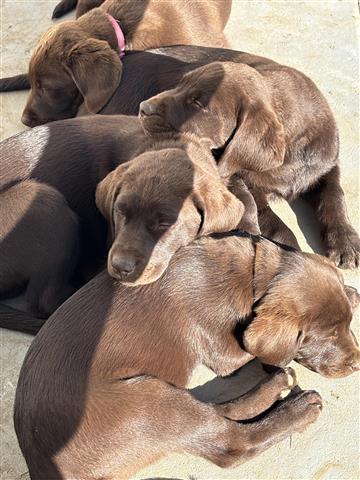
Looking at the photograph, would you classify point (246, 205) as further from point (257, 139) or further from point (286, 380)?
point (286, 380)

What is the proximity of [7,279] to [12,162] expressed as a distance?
2.02 ft

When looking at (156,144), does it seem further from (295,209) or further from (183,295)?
(295,209)

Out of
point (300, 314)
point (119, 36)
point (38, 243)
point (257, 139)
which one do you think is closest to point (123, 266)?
point (38, 243)

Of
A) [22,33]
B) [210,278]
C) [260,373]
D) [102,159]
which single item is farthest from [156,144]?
[22,33]

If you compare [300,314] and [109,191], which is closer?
[300,314]

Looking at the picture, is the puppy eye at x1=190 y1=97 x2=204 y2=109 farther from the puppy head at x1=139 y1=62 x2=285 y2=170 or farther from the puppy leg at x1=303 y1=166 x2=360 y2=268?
the puppy leg at x1=303 y1=166 x2=360 y2=268

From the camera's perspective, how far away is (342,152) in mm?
3971

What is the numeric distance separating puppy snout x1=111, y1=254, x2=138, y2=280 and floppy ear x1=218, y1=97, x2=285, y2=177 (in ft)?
2.82

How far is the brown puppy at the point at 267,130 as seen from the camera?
122 inches

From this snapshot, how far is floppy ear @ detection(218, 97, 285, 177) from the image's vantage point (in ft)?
10.1

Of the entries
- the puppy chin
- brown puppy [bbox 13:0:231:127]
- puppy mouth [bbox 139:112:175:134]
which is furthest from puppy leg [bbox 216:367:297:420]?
brown puppy [bbox 13:0:231:127]

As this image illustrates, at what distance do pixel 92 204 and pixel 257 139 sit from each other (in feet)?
3.08

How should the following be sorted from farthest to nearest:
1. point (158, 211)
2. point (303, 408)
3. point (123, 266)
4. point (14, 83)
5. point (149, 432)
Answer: point (14, 83) < point (303, 408) < point (158, 211) < point (123, 266) < point (149, 432)

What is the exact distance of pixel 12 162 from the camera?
3225 mm
